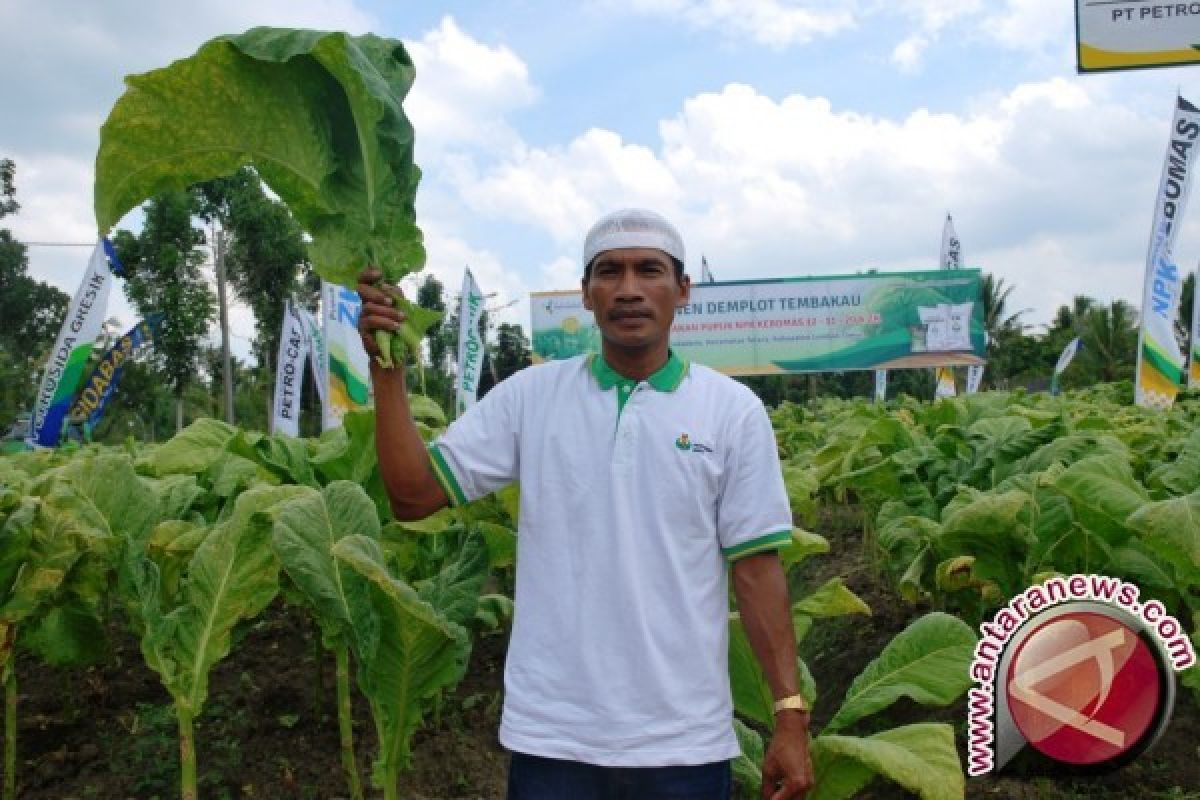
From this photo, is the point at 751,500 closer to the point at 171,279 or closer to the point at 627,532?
the point at 627,532

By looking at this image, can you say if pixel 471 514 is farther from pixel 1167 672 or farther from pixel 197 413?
pixel 197 413

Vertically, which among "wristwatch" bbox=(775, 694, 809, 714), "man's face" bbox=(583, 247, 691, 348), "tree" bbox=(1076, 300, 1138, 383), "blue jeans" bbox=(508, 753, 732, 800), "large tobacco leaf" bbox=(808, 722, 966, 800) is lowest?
"large tobacco leaf" bbox=(808, 722, 966, 800)

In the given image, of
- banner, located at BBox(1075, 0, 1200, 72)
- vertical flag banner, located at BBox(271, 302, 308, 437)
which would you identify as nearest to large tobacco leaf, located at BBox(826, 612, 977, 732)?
banner, located at BBox(1075, 0, 1200, 72)

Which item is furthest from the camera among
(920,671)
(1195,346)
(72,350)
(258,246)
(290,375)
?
(258,246)

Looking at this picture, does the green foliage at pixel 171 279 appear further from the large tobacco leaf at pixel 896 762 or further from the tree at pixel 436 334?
the large tobacco leaf at pixel 896 762

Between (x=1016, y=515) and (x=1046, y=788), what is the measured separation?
2.80 ft

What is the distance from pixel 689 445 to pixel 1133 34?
7.41 meters

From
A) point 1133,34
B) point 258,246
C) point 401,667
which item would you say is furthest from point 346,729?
point 258,246

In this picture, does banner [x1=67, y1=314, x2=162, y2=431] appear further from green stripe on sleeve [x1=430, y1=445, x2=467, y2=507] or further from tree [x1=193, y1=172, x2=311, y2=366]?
tree [x1=193, y1=172, x2=311, y2=366]

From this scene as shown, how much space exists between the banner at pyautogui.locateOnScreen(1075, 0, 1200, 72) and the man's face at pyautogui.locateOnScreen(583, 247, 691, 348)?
7.08m

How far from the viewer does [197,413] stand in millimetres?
45344

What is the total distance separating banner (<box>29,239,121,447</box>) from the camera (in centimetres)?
1324

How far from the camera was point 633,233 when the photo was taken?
224 centimetres

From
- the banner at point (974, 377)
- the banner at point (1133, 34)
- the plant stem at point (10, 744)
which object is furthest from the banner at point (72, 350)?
the banner at point (974, 377)
